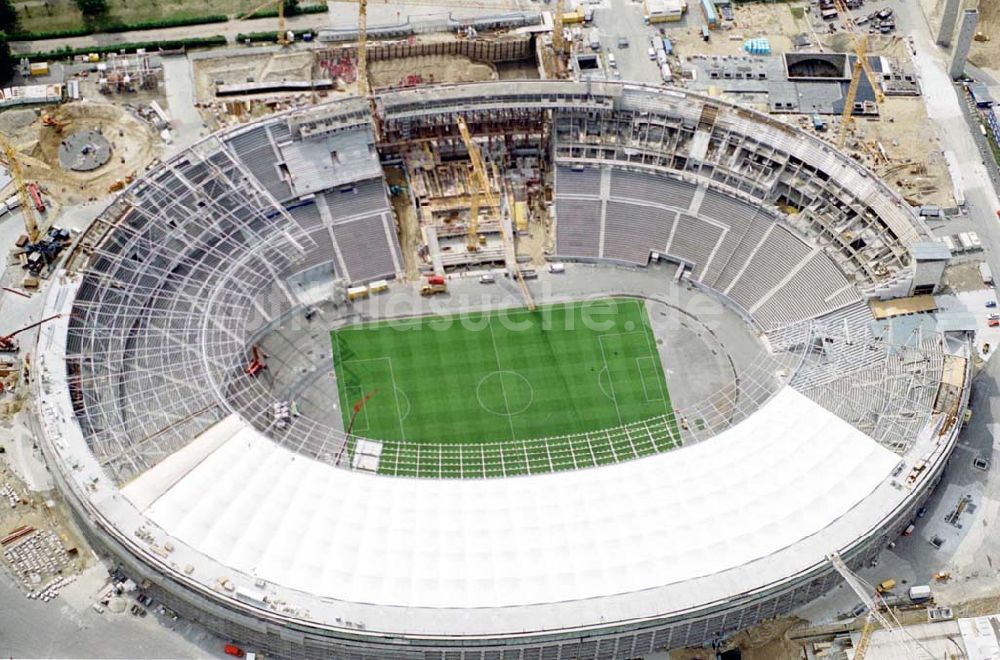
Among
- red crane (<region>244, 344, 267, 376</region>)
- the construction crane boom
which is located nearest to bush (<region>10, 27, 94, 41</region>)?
red crane (<region>244, 344, 267, 376</region>)

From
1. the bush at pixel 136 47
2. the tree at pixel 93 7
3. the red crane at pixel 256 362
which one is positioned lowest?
the red crane at pixel 256 362

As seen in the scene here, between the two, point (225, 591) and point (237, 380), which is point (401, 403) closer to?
point (237, 380)

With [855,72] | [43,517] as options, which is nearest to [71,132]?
[43,517]

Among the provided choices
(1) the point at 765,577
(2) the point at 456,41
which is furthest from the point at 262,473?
(2) the point at 456,41

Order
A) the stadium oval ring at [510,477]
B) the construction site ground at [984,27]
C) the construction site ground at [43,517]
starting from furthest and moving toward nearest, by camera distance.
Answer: the construction site ground at [984,27] → the construction site ground at [43,517] → the stadium oval ring at [510,477]

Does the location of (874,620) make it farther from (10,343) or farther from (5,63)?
(5,63)

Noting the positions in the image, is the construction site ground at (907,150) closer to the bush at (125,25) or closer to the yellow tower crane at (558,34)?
the yellow tower crane at (558,34)

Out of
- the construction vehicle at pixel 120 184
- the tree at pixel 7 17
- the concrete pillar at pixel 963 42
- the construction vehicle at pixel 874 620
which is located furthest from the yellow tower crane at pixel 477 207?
the concrete pillar at pixel 963 42
